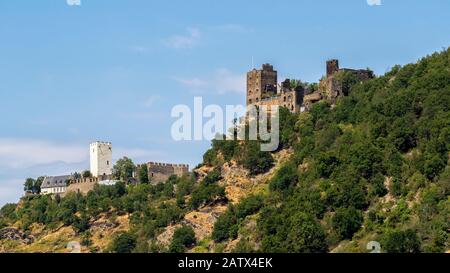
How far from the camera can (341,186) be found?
85.9 meters

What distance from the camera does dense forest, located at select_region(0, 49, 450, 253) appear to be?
78.4 m

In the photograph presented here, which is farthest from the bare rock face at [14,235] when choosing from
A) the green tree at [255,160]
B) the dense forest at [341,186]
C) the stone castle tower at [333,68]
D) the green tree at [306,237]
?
the green tree at [306,237]

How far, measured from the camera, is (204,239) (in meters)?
91.7

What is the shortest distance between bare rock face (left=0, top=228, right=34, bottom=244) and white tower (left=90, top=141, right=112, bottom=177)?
16836 millimetres

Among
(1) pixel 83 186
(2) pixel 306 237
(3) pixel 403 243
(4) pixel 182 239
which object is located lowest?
(4) pixel 182 239

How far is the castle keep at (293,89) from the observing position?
331ft

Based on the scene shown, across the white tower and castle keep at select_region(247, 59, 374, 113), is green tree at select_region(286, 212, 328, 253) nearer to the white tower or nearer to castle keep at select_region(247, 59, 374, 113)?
castle keep at select_region(247, 59, 374, 113)

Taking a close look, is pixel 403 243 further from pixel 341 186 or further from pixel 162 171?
pixel 162 171

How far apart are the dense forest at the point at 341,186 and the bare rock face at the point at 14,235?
17.1ft

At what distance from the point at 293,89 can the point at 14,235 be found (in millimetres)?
34659

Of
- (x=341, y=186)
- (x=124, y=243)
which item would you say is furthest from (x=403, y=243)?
(x=124, y=243)

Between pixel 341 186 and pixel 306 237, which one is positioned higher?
pixel 341 186

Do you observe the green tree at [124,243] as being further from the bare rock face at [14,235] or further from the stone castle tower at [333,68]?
the stone castle tower at [333,68]

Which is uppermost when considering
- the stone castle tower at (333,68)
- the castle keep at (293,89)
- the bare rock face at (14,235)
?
the stone castle tower at (333,68)
